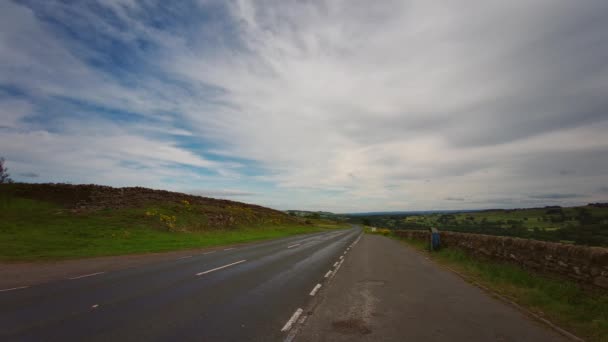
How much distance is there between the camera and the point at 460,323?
6.92 m

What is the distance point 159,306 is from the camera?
766 cm

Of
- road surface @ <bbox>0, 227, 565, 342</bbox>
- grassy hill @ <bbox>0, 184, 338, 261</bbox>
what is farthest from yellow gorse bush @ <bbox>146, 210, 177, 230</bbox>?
road surface @ <bbox>0, 227, 565, 342</bbox>

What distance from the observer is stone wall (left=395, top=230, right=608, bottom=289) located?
321 inches

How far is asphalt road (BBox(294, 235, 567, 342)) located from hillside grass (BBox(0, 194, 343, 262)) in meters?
15.4

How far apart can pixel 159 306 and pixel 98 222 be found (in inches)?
971

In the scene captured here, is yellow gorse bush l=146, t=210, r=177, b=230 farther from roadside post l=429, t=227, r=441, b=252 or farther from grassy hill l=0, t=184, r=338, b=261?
roadside post l=429, t=227, r=441, b=252

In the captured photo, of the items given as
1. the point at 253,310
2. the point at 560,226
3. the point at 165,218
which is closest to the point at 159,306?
the point at 253,310

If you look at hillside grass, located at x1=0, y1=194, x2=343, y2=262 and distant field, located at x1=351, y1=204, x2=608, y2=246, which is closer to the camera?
distant field, located at x1=351, y1=204, x2=608, y2=246

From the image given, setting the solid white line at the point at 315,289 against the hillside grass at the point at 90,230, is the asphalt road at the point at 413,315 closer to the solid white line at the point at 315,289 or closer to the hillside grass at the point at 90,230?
the solid white line at the point at 315,289

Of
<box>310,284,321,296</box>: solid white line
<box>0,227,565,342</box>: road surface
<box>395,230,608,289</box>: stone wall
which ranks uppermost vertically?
<box>395,230,608,289</box>: stone wall

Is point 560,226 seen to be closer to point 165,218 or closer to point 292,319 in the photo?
point 292,319

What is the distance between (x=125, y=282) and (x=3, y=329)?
456 centimetres

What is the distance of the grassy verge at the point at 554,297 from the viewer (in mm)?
6887

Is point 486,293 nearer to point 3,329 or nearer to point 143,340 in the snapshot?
point 143,340
